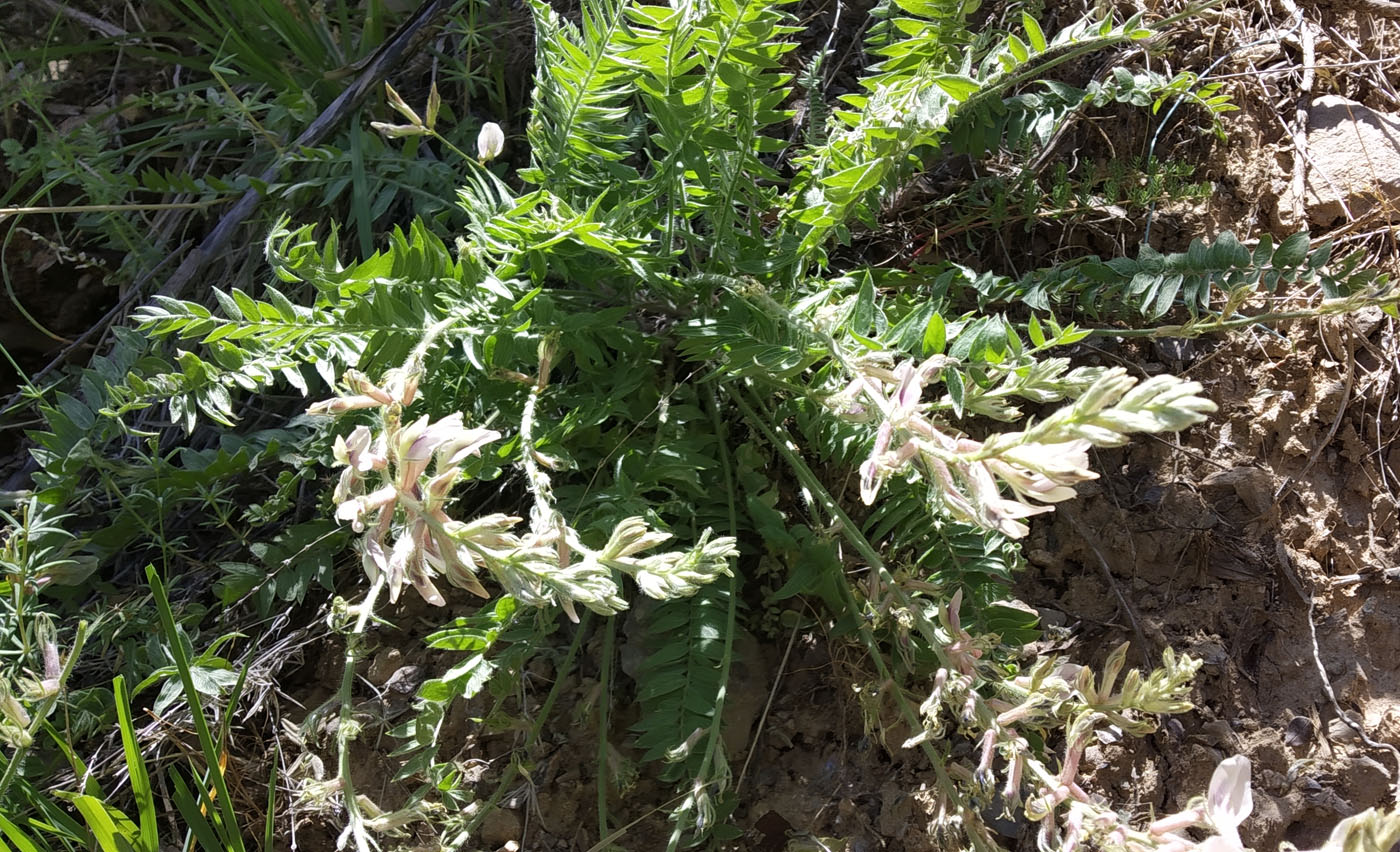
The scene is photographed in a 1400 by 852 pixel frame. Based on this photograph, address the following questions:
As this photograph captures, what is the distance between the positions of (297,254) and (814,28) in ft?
4.93

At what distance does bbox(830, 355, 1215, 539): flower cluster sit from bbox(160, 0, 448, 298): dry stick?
1.59m

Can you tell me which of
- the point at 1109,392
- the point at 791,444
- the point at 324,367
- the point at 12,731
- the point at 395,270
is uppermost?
the point at 1109,392

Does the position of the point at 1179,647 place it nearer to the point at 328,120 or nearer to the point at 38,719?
the point at 38,719

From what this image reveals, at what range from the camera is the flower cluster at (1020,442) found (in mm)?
1003

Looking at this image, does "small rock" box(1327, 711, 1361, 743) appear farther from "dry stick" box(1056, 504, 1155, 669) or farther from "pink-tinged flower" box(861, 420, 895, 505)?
"pink-tinged flower" box(861, 420, 895, 505)

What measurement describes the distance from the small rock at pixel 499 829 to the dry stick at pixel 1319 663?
151 centimetres

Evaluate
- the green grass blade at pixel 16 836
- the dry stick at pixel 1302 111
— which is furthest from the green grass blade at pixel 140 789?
the dry stick at pixel 1302 111

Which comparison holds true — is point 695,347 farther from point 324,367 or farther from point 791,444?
point 324,367

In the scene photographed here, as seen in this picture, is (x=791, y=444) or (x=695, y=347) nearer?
(x=695, y=347)

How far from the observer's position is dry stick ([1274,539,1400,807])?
1.88 meters

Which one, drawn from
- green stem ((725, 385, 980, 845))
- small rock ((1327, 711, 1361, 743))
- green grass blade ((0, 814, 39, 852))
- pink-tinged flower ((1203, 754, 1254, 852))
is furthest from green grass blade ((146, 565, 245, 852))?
small rock ((1327, 711, 1361, 743))

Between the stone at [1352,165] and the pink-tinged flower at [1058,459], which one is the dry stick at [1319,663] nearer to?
the stone at [1352,165]

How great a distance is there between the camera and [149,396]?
1.73 metres

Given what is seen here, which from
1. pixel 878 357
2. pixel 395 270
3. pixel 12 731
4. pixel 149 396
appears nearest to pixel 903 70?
pixel 878 357
